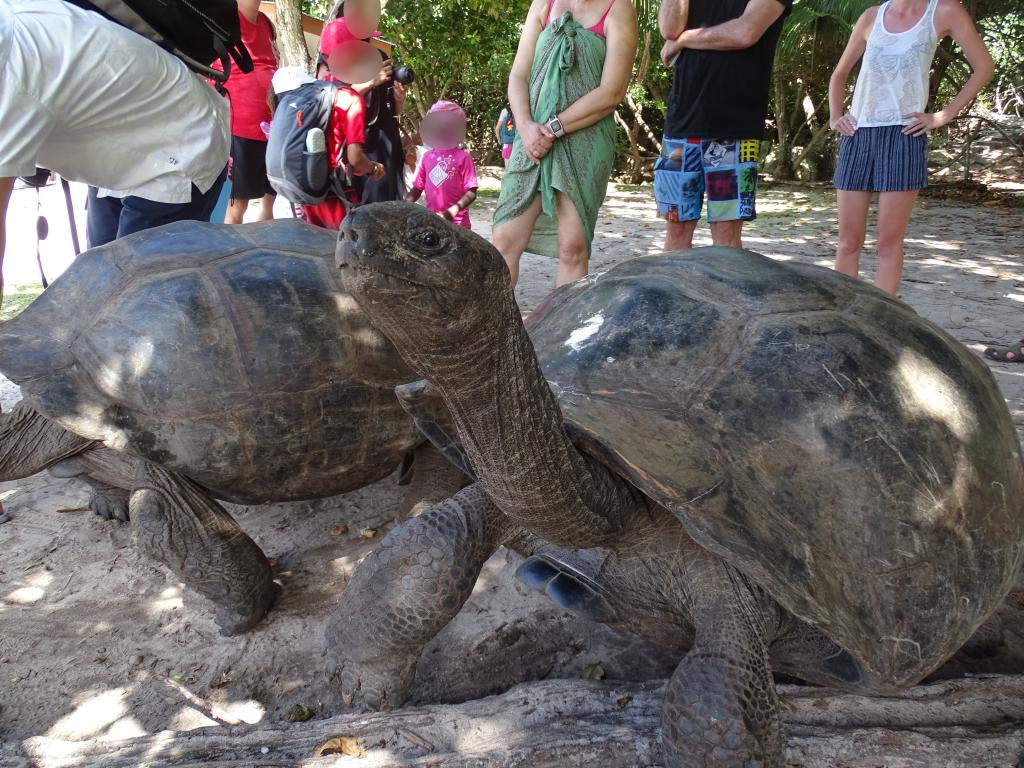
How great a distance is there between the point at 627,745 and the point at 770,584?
48 cm

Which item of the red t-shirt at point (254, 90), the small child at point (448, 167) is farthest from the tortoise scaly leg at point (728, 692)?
the red t-shirt at point (254, 90)

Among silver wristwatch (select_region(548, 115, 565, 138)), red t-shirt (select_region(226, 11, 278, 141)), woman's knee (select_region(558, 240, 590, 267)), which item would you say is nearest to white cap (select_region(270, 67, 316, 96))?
red t-shirt (select_region(226, 11, 278, 141))

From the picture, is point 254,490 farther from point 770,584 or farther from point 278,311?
point 770,584

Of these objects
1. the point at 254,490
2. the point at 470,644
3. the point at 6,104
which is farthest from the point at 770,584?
the point at 6,104

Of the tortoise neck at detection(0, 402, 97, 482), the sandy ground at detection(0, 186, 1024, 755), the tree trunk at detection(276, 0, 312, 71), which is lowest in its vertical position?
the sandy ground at detection(0, 186, 1024, 755)

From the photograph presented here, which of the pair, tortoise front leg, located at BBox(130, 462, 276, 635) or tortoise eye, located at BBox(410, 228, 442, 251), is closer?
tortoise eye, located at BBox(410, 228, 442, 251)

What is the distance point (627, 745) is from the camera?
1.64 meters

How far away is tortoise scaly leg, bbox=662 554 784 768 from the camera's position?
59.3 inches

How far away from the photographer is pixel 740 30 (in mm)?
3484

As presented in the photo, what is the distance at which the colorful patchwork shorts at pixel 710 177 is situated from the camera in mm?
3625

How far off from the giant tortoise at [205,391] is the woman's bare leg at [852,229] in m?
2.70

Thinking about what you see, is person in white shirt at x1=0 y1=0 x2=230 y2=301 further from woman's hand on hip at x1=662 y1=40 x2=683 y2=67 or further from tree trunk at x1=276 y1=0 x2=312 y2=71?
tree trunk at x1=276 y1=0 x2=312 y2=71

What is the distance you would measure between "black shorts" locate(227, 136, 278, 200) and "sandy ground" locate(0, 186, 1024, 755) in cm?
296

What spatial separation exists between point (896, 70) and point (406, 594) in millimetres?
3703
